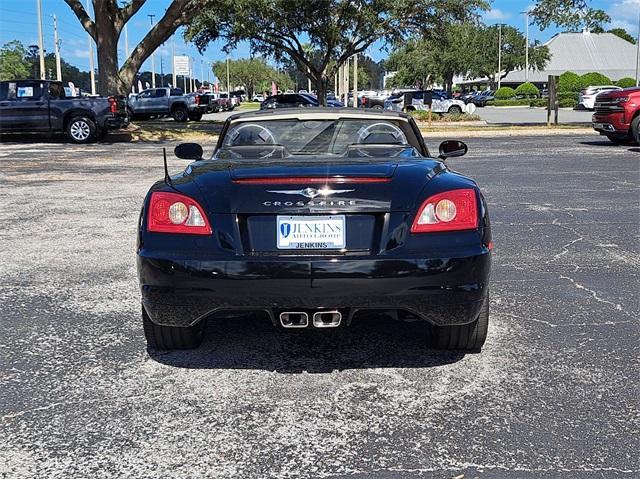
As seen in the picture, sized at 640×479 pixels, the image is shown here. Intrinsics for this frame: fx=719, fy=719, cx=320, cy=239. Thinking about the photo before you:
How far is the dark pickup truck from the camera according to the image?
20.9 metres

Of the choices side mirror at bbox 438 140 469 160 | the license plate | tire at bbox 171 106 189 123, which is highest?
tire at bbox 171 106 189 123

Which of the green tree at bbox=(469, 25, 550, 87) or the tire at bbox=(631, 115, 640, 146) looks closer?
the tire at bbox=(631, 115, 640, 146)

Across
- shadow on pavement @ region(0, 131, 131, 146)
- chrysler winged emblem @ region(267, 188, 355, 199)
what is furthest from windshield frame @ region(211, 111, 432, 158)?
shadow on pavement @ region(0, 131, 131, 146)

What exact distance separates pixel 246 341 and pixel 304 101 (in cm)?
3579

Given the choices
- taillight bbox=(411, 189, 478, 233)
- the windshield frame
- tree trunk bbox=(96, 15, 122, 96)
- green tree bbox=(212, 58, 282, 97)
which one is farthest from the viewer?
green tree bbox=(212, 58, 282, 97)

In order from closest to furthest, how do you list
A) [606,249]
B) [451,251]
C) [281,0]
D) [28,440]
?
[28,440] → [451,251] → [606,249] → [281,0]

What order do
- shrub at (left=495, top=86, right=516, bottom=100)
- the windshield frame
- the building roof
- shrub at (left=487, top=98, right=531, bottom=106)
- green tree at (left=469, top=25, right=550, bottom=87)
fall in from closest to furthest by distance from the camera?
the windshield frame
shrub at (left=487, top=98, right=531, bottom=106)
shrub at (left=495, top=86, right=516, bottom=100)
the building roof
green tree at (left=469, top=25, right=550, bottom=87)

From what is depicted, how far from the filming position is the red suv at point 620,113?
56.5 feet

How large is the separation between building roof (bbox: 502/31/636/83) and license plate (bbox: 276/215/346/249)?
88.5 m

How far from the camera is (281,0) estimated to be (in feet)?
103

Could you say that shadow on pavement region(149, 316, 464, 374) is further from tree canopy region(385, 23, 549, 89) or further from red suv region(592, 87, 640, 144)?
tree canopy region(385, 23, 549, 89)

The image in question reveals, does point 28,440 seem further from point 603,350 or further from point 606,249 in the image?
point 606,249

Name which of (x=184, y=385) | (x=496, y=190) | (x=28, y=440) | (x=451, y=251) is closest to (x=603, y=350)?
(x=451, y=251)

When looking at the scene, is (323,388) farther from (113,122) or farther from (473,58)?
(473,58)
